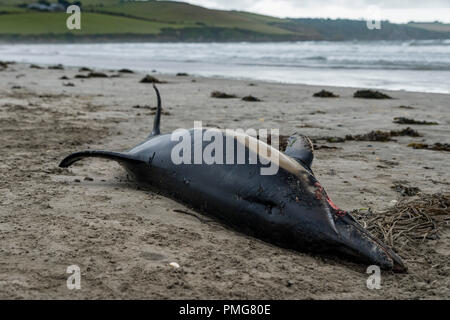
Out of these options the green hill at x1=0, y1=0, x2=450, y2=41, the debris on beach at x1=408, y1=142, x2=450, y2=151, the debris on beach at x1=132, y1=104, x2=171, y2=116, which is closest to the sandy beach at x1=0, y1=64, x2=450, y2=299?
the debris on beach at x1=408, y1=142, x2=450, y2=151

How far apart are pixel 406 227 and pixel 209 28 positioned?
365 feet

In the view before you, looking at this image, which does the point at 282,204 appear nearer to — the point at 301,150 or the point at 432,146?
the point at 301,150

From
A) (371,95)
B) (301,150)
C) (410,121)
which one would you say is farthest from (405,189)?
(371,95)

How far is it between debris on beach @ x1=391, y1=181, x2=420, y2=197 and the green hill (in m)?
67.6

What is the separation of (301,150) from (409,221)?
98 centimetres

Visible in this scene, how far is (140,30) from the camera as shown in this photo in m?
101

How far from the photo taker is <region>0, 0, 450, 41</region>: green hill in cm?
8844

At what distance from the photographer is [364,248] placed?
9.77ft

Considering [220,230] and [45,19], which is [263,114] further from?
[45,19]

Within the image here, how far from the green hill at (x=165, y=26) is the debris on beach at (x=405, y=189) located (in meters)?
67.6

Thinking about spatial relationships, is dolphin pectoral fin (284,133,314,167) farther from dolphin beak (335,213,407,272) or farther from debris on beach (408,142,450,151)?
debris on beach (408,142,450,151)

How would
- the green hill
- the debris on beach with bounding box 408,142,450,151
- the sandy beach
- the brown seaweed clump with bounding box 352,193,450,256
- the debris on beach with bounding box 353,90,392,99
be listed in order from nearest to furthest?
the sandy beach → the brown seaweed clump with bounding box 352,193,450,256 → the debris on beach with bounding box 408,142,450,151 → the debris on beach with bounding box 353,90,392,99 → the green hill

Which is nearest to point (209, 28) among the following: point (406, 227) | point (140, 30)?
point (140, 30)

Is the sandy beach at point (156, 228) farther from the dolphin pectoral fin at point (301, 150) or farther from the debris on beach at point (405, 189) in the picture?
the dolphin pectoral fin at point (301, 150)
